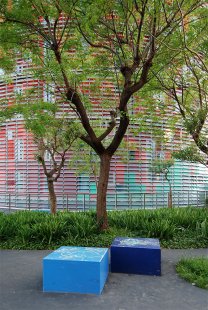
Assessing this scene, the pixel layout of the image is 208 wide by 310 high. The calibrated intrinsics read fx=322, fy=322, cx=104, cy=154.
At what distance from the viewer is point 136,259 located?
19.3 feet

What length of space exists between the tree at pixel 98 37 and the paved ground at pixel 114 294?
10.9 feet

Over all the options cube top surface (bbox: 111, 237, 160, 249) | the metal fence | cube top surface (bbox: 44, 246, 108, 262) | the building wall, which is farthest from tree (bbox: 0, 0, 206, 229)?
the metal fence

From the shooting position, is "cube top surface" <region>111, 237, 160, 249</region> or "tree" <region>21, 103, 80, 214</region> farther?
"tree" <region>21, 103, 80, 214</region>

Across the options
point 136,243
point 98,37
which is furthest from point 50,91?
point 136,243

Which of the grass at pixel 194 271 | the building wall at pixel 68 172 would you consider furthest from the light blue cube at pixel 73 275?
the building wall at pixel 68 172

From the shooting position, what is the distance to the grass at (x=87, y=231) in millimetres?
8000

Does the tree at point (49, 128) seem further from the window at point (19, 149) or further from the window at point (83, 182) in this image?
the window at point (19, 149)

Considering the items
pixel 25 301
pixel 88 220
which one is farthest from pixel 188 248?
pixel 25 301

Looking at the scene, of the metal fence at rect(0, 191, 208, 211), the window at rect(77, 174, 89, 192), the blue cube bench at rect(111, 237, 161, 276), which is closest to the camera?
the blue cube bench at rect(111, 237, 161, 276)

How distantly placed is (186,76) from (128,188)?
288 inches

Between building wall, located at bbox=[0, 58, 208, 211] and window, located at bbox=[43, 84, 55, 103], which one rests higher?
window, located at bbox=[43, 84, 55, 103]

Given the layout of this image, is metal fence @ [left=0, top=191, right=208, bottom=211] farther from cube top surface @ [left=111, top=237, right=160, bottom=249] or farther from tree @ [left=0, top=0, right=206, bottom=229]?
cube top surface @ [left=111, top=237, right=160, bottom=249]

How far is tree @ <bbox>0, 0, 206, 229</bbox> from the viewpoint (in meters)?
7.63

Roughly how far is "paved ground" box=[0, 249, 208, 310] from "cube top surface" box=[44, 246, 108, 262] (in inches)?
20.0
